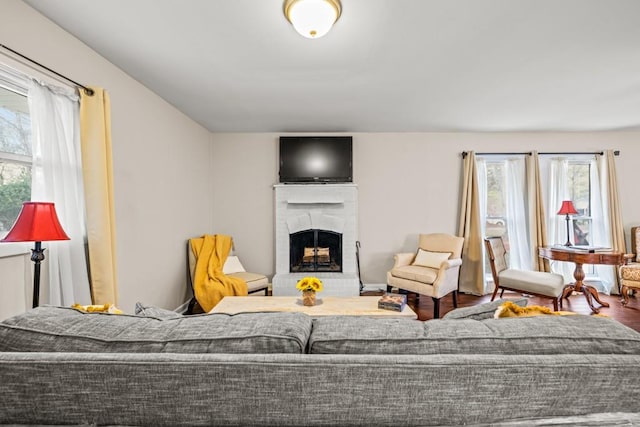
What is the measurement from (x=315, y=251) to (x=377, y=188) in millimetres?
1332

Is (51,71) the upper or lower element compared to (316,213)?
upper

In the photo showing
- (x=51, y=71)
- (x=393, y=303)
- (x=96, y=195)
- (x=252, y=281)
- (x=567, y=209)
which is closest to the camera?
(x=51, y=71)

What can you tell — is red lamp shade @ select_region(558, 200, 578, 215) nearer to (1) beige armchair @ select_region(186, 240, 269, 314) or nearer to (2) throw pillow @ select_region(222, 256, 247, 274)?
(1) beige armchair @ select_region(186, 240, 269, 314)

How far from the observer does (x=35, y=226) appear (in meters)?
1.37

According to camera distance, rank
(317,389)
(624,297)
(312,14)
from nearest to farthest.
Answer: (317,389), (312,14), (624,297)

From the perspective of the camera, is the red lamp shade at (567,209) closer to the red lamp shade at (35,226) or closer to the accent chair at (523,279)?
the accent chair at (523,279)

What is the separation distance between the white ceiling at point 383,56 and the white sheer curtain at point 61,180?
0.54m

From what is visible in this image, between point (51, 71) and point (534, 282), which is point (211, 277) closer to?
point (51, 71)

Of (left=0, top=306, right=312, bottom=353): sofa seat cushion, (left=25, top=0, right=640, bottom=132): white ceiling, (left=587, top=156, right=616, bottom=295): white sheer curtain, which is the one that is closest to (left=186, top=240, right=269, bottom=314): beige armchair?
(left=25, top=0, right=640, bottom=132): white ceiling

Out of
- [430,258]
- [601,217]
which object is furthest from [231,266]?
[601,217]

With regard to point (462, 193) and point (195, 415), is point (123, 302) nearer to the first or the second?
point (195, 415)

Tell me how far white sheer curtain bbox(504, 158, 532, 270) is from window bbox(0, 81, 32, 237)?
525 centimetres

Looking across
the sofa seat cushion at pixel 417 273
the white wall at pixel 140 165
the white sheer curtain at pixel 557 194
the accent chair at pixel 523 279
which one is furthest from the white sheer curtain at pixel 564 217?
the white wall at pixel 140 165

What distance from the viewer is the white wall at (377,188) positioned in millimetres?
4367
